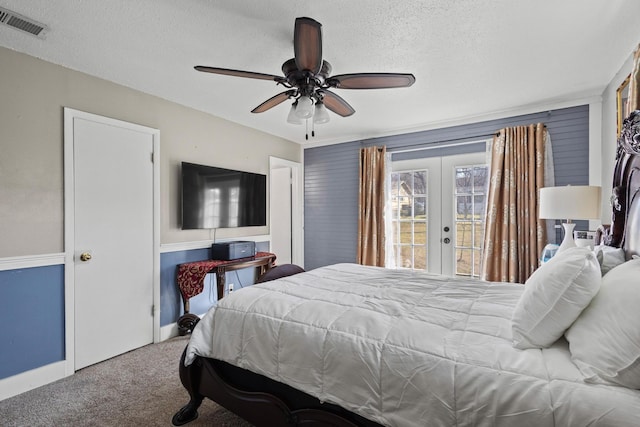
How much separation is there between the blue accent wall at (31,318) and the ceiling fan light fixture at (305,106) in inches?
88.8

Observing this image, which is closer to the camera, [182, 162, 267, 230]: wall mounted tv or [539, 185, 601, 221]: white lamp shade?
[539, 185, 601, 221]: white lamp shade

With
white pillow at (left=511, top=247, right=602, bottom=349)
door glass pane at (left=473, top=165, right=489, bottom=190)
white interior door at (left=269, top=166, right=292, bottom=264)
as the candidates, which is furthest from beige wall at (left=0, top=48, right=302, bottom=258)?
door glass pane at (left=473, top=165, right=489, bottom=190)

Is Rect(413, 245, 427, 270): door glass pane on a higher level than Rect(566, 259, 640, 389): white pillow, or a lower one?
lower

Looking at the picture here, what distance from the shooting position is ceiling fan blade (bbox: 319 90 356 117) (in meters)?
2.30

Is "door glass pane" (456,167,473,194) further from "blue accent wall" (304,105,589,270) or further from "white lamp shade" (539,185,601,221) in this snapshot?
"white lamp shade" (539,185,601,221)

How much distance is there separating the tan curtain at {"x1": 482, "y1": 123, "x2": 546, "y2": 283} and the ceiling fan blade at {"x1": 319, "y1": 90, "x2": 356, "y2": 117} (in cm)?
205

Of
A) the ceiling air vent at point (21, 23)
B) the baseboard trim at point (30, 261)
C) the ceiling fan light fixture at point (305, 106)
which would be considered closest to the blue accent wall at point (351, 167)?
the ceiling fan light fixture at point (305, 106)

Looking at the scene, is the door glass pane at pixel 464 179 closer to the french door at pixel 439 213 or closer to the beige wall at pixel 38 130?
the french door at pixel 439 213

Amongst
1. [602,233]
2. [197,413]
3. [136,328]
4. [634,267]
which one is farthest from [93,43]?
[602,233]

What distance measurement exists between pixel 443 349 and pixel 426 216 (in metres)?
3.19

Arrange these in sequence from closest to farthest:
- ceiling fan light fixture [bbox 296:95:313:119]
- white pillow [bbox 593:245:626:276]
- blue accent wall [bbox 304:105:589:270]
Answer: white pillow [bbox 593:245:626:276] → ceiling fan light fixture [bbox 296:95:313:119] → blue accent wall [bbox 304:105:589:270]

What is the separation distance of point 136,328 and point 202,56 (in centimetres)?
253

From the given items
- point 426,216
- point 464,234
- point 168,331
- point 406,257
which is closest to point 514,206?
point 464,234

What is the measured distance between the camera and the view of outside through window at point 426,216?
12.6ft
